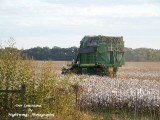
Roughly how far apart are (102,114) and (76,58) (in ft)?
68.4

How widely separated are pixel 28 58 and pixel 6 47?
885mm

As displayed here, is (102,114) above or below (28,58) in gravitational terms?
below

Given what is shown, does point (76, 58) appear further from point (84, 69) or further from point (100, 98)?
point (100, 98)

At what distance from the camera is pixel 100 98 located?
72.1 feet

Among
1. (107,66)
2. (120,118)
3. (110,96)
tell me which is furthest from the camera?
(107,66)

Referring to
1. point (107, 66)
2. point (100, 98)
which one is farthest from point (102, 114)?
point (107, 66)

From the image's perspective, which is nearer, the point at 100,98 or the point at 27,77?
the point at 27,77

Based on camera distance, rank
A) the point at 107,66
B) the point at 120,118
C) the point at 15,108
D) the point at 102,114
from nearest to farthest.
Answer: the point at 15,108, the point at 120,118, the point at 102,114, the point at 107,66

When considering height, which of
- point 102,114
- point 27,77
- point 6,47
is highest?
point 6,47

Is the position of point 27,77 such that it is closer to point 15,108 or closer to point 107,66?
point 15,108

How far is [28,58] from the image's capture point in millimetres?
17016

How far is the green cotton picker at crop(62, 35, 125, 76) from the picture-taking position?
127 feet

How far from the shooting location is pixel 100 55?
39.2m

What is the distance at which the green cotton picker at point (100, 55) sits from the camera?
38628 mm
